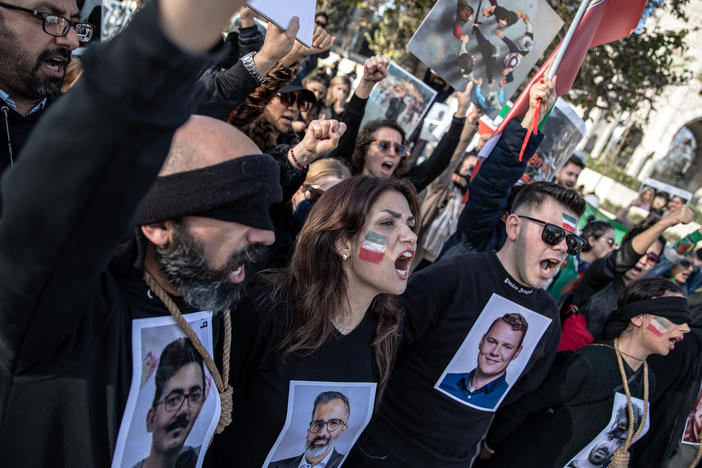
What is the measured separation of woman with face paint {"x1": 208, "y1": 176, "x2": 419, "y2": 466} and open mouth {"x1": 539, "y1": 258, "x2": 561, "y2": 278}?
77 cm

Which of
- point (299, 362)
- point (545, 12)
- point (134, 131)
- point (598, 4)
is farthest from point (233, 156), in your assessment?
point (545, 12)

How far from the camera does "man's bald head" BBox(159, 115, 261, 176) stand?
112 centimetres

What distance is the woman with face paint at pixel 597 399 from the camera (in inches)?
111

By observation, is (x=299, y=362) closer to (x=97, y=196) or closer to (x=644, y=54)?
(x=97, y=196)

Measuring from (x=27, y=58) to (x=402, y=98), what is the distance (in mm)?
3575

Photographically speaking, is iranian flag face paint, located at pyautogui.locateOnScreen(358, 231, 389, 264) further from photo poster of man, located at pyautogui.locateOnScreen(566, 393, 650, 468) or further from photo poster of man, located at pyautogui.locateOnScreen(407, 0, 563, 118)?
photo poster of man, located at pyautogui.locateOnScreen(407, 0, 563, 118)

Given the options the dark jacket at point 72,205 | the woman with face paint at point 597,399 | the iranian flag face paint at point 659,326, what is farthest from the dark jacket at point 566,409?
the dark jacket at point 72,205

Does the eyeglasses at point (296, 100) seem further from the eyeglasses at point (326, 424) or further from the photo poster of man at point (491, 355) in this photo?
the eyeglasses at point (326, 424)

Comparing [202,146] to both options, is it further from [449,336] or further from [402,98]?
[402,98]

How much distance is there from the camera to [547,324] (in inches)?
102

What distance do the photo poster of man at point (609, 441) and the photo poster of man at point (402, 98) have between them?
9.93 ft

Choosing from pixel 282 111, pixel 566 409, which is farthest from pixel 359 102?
pixel 566 409

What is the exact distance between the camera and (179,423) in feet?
4.47

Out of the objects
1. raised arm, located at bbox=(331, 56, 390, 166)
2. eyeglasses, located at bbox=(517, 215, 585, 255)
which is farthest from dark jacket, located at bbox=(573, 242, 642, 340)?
raised arm, located at bbox=(331, 56, 390, 166)
